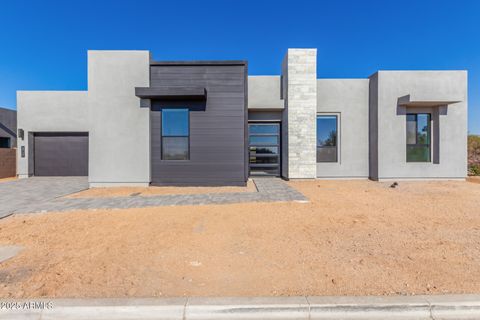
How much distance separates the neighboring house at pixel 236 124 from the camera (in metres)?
8.77

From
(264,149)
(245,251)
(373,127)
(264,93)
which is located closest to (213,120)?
(264,93)

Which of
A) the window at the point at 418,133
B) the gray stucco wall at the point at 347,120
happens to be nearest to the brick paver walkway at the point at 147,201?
the gray stucco wall at the point at 347,120

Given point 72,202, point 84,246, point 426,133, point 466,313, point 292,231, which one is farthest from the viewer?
point 426,133

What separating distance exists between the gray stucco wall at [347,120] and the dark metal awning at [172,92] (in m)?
6.02

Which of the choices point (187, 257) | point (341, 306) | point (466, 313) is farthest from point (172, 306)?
point (466, 313)

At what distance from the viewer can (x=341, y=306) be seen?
214cm

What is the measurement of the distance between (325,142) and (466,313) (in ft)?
30.5

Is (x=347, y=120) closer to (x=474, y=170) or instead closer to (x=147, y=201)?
(x=474, y=170)

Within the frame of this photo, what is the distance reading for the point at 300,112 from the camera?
33.7ft

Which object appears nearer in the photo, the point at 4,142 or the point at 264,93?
the point at 264,93

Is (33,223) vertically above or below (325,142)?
below

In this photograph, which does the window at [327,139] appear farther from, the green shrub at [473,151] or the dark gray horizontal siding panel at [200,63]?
the green shrub at [473,151]

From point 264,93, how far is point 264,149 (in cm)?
286

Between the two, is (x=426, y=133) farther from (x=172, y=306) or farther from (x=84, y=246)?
(x=84, y=246)
